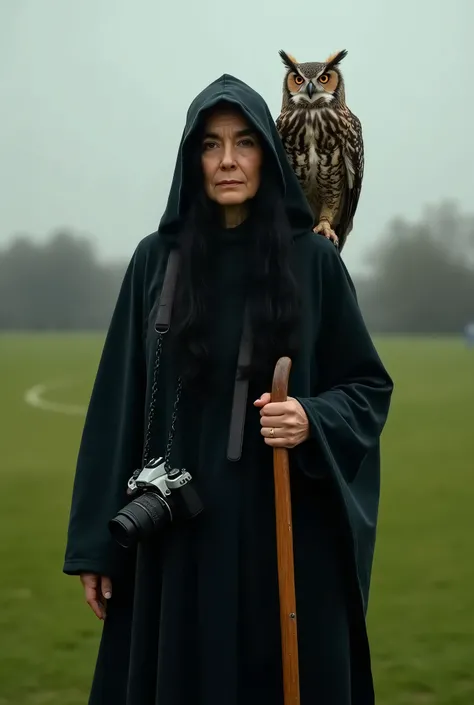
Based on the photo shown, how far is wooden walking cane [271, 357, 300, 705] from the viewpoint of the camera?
1215 millimetres

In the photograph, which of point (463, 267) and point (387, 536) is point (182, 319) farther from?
point (463, 267)

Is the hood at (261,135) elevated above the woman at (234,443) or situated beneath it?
elevated above

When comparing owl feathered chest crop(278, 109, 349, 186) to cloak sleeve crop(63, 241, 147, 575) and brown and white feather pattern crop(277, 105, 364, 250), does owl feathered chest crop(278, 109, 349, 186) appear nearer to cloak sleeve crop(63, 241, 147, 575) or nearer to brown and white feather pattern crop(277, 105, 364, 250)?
brown and white feather pattern crop(277, 105, 364, 250)

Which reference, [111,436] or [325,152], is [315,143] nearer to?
A: [325,152]

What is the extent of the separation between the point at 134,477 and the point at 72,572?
8.5 inches

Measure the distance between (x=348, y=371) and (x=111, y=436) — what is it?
42 cm

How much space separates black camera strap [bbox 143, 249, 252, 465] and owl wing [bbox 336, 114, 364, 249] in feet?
1.53

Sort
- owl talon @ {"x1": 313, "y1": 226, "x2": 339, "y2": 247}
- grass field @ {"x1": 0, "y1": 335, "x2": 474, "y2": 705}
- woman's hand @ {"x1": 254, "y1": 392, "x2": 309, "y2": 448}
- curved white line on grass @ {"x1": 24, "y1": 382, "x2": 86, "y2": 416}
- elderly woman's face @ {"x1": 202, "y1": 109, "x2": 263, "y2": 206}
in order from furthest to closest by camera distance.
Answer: curved white line on grass @ {"x1": 24, "y1": 382, "x2": 86, "y2": 416}, grass field @ {"x1": 0, "y1": 335, "x2": 474, "y2": 705}, owl talon @ {"x1": 313, "y1": 226, "x2": 339, "y2": 247}, elderly woman's face @ {"x1": 202, "y1": 109, "x2": 263, "y2": 206}, woman's hand @ {"x1": 254, "y1": 392, "x2": 309, "y2": 448}

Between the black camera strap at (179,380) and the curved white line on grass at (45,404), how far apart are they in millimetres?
7123

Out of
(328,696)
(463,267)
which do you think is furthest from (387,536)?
(463,267)

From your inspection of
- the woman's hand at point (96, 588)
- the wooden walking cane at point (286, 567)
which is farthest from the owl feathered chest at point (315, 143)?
the woman's hand at point (96, 588)

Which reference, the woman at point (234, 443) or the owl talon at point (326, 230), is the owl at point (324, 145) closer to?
the owl talon at point (326, 230)

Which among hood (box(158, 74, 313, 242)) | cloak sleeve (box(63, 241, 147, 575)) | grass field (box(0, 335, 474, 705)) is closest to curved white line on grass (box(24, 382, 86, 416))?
grass field (box(0, 335, 474, 705))

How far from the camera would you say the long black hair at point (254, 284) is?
130 cm
